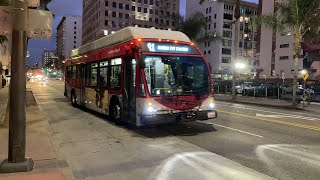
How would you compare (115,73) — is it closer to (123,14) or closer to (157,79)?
(157,79)

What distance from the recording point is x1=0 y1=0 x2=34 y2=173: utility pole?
7.03m

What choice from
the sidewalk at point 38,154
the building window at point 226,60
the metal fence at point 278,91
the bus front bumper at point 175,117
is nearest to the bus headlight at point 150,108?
the bus front bumper at point 175,117

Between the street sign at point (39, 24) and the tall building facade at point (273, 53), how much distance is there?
78.5 meters

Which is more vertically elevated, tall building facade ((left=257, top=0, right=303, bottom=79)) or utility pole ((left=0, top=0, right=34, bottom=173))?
tall building facade ((left=257, top=0, right=303, bottom=79))

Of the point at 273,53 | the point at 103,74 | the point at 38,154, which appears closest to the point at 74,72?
the point at 103,74

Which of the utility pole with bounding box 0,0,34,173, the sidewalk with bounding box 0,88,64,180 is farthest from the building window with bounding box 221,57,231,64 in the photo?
the utility pole with bounding box 0,0,34,173

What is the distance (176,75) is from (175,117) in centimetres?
134

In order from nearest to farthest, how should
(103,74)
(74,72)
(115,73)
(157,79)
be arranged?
1. (157,79)
2. (115,73)
3. (103,74)
4. (74,72)

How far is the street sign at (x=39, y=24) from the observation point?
7199mm

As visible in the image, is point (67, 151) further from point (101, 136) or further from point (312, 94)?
point (312, 94)

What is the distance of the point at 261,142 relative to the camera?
10.7 meters

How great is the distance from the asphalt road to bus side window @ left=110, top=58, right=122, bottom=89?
2.06 meters

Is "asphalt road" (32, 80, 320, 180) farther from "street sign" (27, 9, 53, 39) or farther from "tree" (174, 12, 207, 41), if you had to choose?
"tree" (174, 12, 207, 41)

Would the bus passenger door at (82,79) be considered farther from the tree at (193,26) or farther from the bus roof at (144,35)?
the tree at (193,26)
